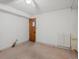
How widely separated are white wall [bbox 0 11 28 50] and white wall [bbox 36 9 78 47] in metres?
1.51

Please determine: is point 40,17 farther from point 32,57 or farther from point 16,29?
point 32,57

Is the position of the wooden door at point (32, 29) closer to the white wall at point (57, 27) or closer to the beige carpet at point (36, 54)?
the white wall at point (57, 27)

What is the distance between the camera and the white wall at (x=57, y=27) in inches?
152

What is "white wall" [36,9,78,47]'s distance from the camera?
3860mm

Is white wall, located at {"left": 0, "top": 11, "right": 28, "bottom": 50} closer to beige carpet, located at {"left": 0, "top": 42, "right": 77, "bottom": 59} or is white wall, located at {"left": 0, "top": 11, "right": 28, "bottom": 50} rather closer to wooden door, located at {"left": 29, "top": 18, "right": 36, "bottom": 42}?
beige carpet, located at {"left": 0, "top": 42, "right": 77, "bottom": 59}

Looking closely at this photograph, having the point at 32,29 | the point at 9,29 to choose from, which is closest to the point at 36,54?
the point at 9,29

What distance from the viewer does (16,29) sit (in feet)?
14.7

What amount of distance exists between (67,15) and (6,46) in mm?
3896

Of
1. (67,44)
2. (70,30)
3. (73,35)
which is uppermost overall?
(70,30)

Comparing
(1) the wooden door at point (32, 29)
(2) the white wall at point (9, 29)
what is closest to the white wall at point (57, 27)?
(1) the wooden door at point (32, 29)

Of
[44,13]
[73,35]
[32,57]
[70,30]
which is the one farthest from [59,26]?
[32,57]

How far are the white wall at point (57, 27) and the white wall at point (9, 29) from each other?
59.6 inches

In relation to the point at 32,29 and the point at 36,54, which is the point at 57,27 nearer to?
the point at 36,54

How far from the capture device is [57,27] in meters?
4.31
